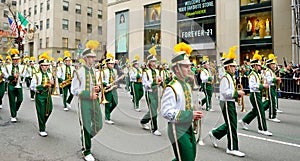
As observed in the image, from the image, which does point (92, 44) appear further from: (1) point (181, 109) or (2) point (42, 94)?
(2) point (42, 94)

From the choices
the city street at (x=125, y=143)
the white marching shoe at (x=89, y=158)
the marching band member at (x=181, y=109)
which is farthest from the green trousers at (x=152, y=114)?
the marching band member at (x=181, y=109)

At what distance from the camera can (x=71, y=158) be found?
4.35 meters

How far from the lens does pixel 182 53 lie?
2742 millimetres

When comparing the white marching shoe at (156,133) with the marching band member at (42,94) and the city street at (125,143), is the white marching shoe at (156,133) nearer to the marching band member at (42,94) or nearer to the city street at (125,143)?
the city street at (125,143)

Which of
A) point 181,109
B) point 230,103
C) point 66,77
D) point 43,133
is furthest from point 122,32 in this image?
point 66,77

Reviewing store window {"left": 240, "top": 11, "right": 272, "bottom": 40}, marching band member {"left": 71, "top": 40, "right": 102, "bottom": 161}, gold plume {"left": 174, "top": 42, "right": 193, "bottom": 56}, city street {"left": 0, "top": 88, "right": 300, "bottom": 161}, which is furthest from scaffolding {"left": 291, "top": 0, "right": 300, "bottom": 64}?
gold plume {"left": 174, "top": 42, "right": 193, "bottom": 56}

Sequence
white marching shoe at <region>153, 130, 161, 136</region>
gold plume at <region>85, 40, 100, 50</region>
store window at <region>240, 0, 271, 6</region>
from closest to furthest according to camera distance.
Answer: gold plume at <region>85, 40, 100, 50</region> → white marching shoe at <region>153, 130, 161, 136</region> → store window at <region>240, 0, 271, 6</region>

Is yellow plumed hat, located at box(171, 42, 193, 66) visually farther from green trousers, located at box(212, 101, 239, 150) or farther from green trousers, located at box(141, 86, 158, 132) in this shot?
green trousers, located at box(141, 86, 158, 132)

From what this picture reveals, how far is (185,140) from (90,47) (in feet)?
5.82

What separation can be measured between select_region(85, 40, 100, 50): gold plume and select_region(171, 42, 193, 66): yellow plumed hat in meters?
1.16

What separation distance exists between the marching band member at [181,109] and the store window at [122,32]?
2.98ft

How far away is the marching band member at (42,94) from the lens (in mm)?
5699

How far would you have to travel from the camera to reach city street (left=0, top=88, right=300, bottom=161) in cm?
444

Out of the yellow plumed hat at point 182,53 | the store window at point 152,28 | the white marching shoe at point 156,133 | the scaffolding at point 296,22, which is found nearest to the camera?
the yellow plumed hat at point 182,53
